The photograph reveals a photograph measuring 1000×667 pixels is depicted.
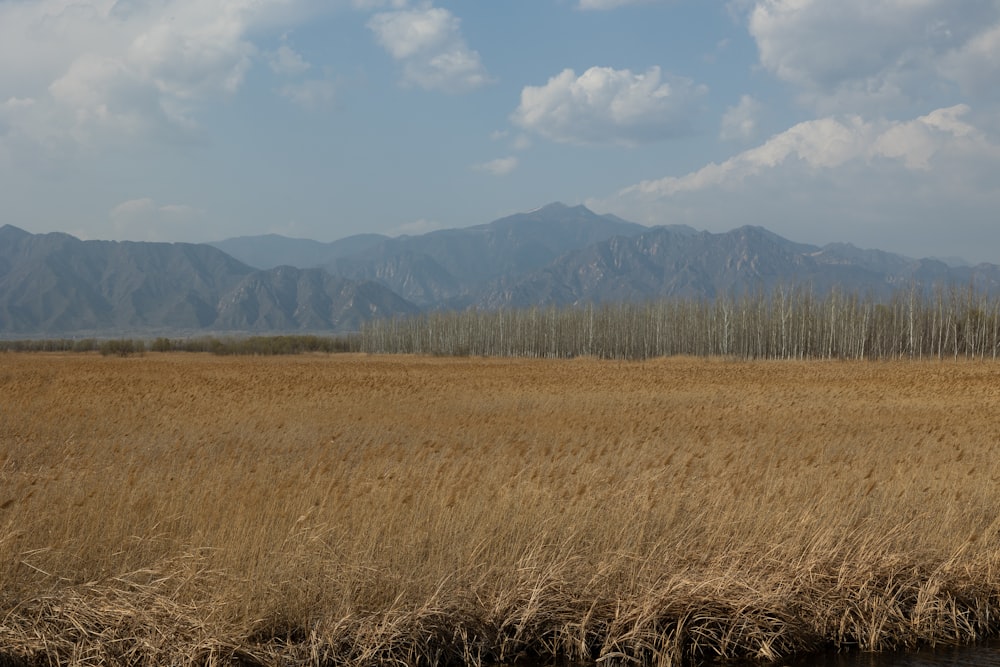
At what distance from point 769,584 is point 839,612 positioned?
0.97m

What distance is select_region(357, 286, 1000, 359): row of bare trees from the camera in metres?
97.4

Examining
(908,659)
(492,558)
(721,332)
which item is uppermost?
(492,558)

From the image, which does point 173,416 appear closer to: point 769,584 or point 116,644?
point 116,644

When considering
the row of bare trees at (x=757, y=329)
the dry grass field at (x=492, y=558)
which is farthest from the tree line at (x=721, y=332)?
the dry grass field at (x=492, y=558)

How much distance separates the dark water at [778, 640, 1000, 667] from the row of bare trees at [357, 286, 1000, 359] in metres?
87.7

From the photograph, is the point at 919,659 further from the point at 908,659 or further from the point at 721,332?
the point at 721,332

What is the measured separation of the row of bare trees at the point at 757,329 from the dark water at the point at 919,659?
8769cm

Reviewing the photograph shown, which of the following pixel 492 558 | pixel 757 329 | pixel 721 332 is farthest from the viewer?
pixel 721 332

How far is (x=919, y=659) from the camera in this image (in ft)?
26.5

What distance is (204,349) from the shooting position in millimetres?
137875

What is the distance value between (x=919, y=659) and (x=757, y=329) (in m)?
105

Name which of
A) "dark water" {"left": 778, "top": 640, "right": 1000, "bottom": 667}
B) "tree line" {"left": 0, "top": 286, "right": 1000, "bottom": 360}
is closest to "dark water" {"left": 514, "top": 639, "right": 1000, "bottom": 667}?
"dark water" {"left": 778, "top": 640, "right": 1000, "bottom": 667}

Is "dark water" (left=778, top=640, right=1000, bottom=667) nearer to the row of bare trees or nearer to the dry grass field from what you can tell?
the dry grass field

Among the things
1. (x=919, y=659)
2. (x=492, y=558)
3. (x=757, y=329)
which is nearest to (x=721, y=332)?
(x=757, y=329)
